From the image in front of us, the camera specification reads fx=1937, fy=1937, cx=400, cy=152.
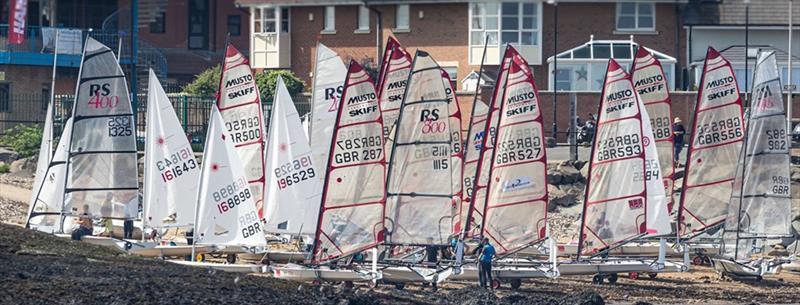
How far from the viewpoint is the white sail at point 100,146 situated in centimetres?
4584

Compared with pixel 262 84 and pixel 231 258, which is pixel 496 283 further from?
pixel 262 84

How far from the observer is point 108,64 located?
46062mm

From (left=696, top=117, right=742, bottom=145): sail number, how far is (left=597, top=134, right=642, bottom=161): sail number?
6.25 meters

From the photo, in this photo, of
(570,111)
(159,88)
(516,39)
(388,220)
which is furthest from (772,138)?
(516,39)

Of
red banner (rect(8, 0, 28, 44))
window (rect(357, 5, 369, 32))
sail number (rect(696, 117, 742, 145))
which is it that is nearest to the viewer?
sail number (rect(696, 117, 742, 145))

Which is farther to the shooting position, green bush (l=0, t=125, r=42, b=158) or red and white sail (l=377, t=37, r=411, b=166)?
green bush (l=0, t=125, r=42, b=158)

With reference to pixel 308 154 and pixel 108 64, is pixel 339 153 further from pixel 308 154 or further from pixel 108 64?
pixel 108 64

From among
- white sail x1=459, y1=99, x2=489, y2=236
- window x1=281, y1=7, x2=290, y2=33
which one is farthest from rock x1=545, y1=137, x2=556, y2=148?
window x1=281, y1=7, x2=290, y2=33

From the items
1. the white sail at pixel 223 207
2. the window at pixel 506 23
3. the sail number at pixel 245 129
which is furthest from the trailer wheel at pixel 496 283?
the window at pixel 506 23

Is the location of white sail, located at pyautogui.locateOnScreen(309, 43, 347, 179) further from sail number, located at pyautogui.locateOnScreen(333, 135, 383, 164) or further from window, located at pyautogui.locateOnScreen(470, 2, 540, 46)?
window, located at pyautogui.locateOnScreen(470, 2, 540, 46)

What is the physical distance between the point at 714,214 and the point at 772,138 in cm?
400

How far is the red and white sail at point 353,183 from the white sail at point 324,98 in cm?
643

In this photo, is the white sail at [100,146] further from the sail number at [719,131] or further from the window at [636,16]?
the window at [636,16]

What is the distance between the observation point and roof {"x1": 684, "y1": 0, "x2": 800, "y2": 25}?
72.2 meters
